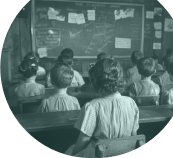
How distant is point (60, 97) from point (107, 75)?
27.1 inches

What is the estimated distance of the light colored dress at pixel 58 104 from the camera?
189 cm

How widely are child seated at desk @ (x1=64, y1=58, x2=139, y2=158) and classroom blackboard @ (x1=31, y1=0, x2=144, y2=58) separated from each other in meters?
3.63

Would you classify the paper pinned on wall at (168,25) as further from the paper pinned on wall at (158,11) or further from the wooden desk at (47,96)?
the wooden desk at (47,96)

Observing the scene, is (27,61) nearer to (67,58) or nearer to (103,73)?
(67,58)

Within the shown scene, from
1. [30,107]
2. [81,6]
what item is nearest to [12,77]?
[81,6]

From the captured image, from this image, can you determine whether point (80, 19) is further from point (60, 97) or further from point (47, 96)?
point (60, 97)

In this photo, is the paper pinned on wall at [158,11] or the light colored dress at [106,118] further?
the paper pinned on wall at [158,11]

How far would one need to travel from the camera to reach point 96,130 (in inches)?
53.5

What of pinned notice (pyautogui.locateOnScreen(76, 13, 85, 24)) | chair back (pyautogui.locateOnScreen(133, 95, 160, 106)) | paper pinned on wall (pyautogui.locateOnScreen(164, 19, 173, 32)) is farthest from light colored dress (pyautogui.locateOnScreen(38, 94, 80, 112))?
paper pinned on wall (pyautogui.locateOnScreen(164, 19, 173, 32))

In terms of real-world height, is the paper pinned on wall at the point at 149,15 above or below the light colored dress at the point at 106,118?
above

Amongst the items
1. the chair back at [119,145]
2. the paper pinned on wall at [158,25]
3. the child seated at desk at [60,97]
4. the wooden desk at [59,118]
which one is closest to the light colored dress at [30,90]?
the child seated at desk at [60,97]

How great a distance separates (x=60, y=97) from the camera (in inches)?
75.9

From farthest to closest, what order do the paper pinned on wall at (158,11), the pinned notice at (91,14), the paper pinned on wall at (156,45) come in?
the paper pinned on wall at (156,45) < the paper pinned on wall at (158,11) < the pinned notice at (91,14)

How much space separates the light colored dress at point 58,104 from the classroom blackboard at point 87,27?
10.0ft
